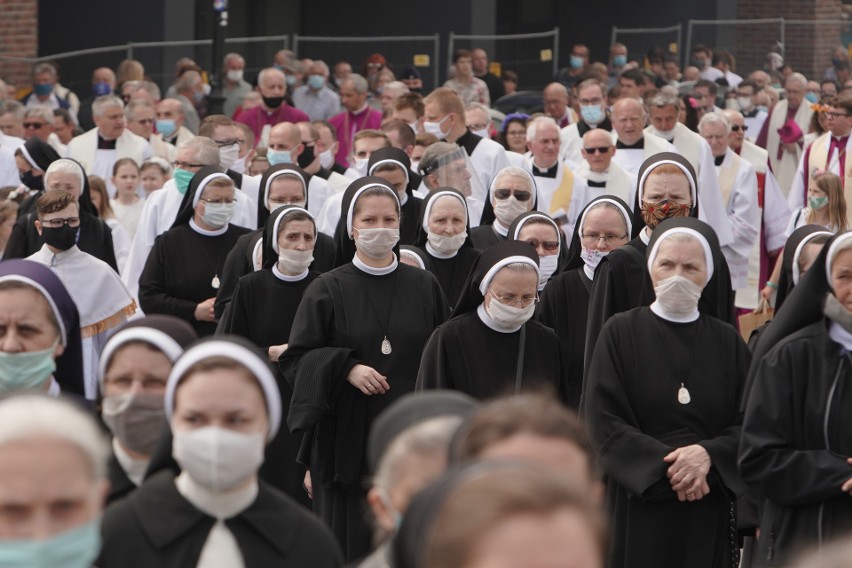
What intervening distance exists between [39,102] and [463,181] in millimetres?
7762

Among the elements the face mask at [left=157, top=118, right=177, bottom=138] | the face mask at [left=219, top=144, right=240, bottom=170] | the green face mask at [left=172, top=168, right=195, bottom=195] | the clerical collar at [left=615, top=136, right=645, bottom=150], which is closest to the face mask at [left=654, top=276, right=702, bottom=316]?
the green face mask at [left=172, top=168, right=195, bottom=195]

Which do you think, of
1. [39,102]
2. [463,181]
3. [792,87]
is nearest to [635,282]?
[463,181]

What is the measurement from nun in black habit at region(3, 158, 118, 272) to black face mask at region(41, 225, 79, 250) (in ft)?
1.88

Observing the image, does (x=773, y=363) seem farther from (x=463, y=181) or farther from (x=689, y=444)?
(x=463, y=181)

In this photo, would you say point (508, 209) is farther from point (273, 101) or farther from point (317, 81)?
point (317, 81)

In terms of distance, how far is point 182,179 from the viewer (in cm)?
1074

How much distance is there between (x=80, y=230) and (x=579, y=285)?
3285mm

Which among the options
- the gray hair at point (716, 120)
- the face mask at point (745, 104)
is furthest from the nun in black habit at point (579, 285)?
the face mask at point (745, 104)

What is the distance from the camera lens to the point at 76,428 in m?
3.52

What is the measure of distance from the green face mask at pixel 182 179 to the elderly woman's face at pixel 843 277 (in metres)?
5.78

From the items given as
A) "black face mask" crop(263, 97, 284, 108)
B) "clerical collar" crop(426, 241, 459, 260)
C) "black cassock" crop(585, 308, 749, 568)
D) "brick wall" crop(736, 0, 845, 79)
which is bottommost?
"black cassock" crop(585, 308, 749, 568)

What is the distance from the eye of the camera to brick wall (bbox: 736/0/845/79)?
29844 mm

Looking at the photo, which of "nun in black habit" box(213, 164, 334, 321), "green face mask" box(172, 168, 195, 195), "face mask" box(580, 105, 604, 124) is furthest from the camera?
"face mask" box(580, 105, 604, 124)

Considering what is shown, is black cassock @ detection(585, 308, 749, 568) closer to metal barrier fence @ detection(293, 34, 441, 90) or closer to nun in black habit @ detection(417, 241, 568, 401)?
nun in black habit @ detection(417, 241, 568, 401)
